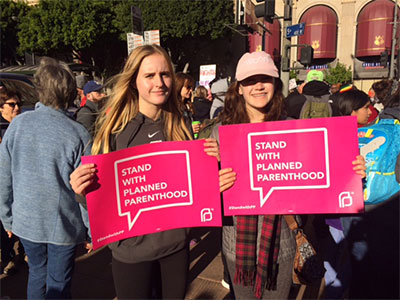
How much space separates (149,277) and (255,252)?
23.1 inches

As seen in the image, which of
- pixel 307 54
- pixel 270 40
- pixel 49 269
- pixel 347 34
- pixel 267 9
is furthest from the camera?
pixel 270 40

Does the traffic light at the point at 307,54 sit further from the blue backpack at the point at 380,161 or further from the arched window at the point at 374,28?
the arched window at the point at 374,28

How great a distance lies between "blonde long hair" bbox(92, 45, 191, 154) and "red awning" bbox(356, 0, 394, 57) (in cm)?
3138

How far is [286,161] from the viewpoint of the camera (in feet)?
5.46

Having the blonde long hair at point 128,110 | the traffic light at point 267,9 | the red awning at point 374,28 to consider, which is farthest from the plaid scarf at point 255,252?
the red awning at point 374,28

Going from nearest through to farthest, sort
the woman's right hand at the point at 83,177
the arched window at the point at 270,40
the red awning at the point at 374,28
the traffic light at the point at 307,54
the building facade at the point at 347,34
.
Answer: the woman's right hand at the point at 83,177 → the traffic light at the point at 307,54 → the red awning at the point at 374,28 → the building facade at the point at 347,34 → the arched window at the point at 270,40

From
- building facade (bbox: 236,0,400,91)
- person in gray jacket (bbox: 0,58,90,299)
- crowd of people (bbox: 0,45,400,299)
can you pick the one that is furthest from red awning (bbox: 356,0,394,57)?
person in gray jacket (bbox: 0,58,90,299)

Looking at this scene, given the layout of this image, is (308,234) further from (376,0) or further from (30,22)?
(376,0)

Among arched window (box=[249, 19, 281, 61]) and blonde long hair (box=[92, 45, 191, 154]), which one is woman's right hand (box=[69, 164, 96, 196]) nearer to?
blonde long hair (box=[92, 45, 191, 154])

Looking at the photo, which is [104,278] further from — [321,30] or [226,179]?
[321,30]

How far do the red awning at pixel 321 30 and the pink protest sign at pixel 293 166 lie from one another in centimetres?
3020

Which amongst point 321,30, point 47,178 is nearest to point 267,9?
point 47,178

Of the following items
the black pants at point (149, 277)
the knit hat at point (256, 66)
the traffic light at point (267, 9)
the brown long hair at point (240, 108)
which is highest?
the traffic light at point (267, 9)

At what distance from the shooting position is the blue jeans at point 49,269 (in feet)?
7.25
